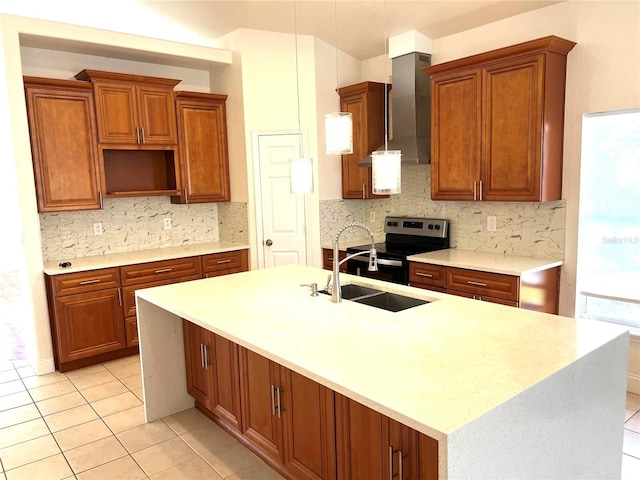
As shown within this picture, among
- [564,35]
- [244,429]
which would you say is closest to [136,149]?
[244,429]

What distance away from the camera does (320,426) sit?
204 centimetres

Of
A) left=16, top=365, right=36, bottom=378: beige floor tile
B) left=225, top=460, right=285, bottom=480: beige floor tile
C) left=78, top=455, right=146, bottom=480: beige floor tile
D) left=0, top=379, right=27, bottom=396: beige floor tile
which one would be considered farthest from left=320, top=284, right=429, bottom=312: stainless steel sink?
left=16, top=365, right=36, bottom=378: beige floor tile

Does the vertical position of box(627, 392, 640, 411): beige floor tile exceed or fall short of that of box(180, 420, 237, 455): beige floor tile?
it exceeds it

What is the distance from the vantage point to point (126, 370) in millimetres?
4035

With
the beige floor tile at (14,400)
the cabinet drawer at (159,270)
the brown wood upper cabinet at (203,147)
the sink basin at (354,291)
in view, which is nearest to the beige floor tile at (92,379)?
the beige floor tile at (14,400)

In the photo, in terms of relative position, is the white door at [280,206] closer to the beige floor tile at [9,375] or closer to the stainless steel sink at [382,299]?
the stainless steel sink at [382,299]

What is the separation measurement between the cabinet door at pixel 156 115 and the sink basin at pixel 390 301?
9.17ft

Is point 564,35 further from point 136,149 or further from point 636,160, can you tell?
→ point 136,149

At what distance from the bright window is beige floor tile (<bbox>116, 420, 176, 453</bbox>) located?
125 inches

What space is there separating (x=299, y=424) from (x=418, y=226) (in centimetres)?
291

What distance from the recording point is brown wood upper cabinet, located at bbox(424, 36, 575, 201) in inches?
135

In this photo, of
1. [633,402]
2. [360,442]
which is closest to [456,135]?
[633,402]

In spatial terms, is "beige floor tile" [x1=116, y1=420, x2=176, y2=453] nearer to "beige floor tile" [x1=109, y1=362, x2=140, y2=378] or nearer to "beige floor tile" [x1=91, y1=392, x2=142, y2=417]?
"beige floor tile" [x1=91, y1=392, x2=142, y2=417]

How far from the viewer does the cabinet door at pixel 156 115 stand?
14.4ft
